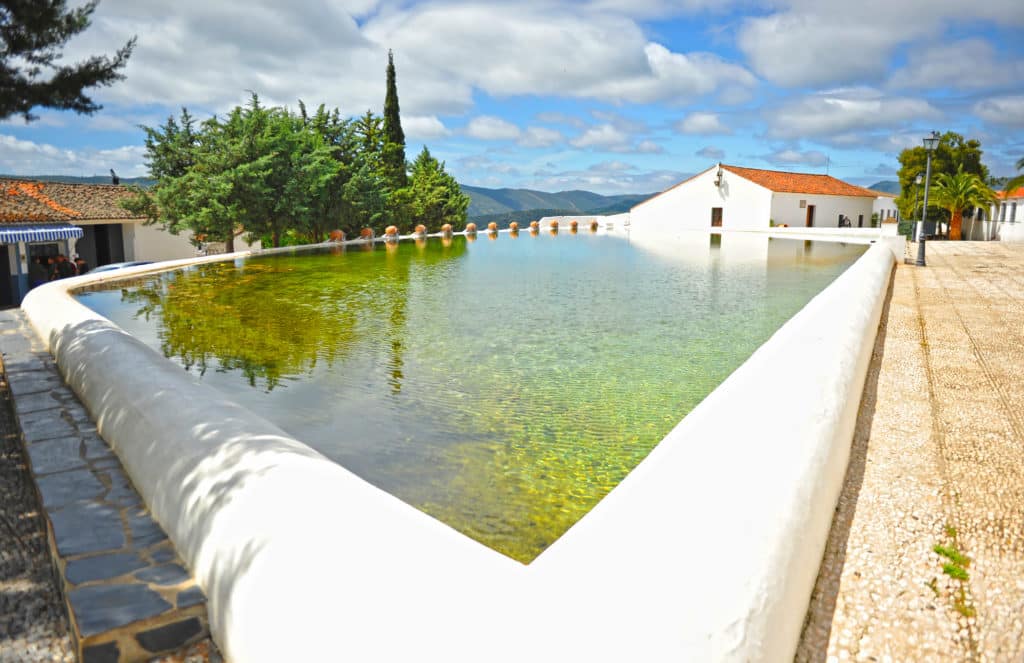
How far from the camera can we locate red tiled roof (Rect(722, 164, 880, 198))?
50.0 m

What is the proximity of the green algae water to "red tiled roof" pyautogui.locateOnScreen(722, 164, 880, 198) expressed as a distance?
36162mm

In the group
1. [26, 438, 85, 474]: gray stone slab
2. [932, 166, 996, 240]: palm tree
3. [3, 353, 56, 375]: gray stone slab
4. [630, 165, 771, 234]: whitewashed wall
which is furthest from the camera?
[630, 165, 771, 234]: whitewashed wall

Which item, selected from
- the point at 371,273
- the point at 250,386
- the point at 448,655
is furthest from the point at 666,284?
the point at 448,655

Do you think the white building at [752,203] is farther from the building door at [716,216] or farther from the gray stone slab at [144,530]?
the gray stone slab at [144,530]

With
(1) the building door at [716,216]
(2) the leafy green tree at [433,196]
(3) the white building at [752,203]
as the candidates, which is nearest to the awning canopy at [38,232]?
(2) the leafy green tree at [433,196]

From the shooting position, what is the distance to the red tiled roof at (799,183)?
50.0 metres

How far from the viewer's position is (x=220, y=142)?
74.8ft

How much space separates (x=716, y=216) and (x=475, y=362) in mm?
48381

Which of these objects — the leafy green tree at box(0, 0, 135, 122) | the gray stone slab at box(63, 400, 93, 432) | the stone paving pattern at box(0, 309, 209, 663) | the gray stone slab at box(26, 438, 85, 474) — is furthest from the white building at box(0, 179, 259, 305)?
the stone paving pattern at box(0, 309, 209, 663)

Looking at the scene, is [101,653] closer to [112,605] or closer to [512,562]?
[112,605]

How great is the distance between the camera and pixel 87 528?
10.2 ft

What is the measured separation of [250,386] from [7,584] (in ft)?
13.9

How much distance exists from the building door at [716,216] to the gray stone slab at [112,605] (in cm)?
5347

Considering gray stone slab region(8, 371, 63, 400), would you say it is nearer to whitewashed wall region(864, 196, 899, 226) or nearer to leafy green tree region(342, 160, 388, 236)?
leafy green tree region(342, 160, 388, 236)
